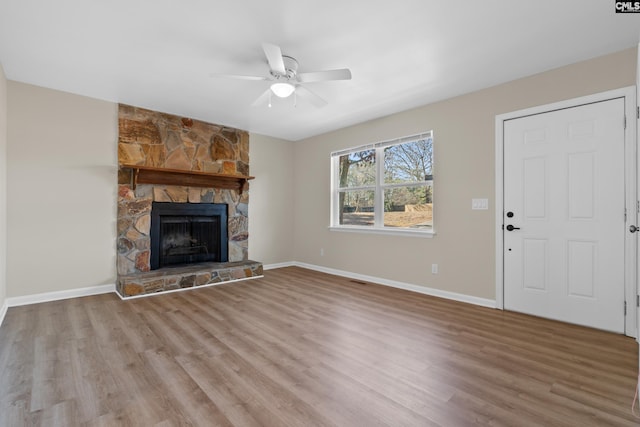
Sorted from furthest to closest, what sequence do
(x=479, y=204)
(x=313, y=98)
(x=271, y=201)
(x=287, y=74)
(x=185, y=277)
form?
(x=271, y=201) → (x=185, y=277) → (x=479, y=204) → (x=313, y=98) → (x=287, y=74)

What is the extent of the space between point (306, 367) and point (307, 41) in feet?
8.44

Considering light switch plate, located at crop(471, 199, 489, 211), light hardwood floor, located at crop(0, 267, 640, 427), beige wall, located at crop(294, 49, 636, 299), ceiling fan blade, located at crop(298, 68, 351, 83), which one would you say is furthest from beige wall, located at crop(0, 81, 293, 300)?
light switch plate, located at crop(471, 199, 489, 211)

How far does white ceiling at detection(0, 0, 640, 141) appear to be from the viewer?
216cm

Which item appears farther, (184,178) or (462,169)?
(184,178)

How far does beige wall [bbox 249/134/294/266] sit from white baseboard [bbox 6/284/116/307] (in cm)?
223

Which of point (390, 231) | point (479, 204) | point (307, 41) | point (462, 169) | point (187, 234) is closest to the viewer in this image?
point (307, 41)

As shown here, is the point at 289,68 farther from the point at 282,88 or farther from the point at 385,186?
the point at 385,186

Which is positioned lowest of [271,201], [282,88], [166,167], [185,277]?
[185,277]

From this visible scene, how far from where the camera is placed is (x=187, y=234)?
4.80 meters

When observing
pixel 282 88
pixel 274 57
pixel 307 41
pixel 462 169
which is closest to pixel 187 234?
pixel 282 88

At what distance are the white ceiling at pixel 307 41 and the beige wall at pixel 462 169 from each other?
0.51ft

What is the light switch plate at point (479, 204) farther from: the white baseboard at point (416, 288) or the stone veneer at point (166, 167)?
the stone veneer at point (166, 167)

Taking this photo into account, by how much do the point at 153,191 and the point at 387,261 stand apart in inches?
141

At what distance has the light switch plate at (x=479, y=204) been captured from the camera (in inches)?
137
